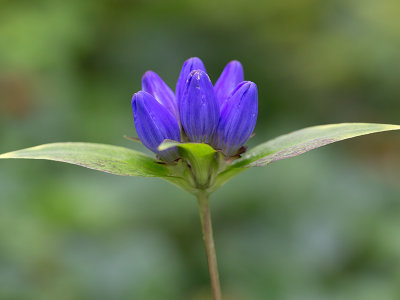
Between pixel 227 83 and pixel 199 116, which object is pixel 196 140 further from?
pixel 227 83

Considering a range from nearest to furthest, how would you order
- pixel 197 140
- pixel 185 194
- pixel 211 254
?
1. pixel 211 254
2. pixel 197 140
3. pixel 185 194

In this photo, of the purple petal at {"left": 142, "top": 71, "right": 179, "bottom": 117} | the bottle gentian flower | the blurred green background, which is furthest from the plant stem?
the blurred green background

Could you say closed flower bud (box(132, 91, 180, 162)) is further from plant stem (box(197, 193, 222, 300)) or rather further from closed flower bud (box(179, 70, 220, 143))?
plant stem (box(197, 193, 222, 300))

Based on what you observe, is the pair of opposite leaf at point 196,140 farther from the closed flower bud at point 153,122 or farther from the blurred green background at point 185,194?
the blurred green background at point 185,194

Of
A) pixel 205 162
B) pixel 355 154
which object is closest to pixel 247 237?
pixel 355 154

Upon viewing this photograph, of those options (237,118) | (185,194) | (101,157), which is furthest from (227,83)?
(185,194)

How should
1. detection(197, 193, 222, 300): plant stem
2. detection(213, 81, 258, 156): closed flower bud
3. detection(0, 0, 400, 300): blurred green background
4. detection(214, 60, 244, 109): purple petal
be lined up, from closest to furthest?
detection(197, 193, 222, 300): plant stem
detection(213, 81, 258, 156): closed flower bud
detection(214, 60, 244, 109): purple petal
detection(0, 0, 400, 300): blurred green background
